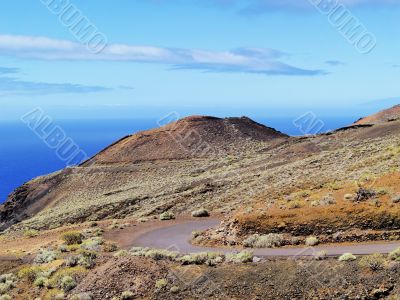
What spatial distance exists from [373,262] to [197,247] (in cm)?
945

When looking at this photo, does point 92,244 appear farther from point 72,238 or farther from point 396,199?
point 396,199

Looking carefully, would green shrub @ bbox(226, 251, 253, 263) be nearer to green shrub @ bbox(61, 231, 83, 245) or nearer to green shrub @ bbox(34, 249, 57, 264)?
green shrub @ bbox(34, 249, 57, 264)

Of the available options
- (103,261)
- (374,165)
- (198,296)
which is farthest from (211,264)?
(374,165)

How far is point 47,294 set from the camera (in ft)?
76.2

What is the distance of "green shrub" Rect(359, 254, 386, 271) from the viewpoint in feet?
65.7

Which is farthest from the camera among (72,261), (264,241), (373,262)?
(72,261)

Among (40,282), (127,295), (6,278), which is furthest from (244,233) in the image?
(6,278)

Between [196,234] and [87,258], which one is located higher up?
[87,258]

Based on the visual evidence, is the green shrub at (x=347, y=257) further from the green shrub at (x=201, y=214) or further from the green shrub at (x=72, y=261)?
the green shrub at (x=201, y=214)

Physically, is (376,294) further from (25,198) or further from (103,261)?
(25,198)

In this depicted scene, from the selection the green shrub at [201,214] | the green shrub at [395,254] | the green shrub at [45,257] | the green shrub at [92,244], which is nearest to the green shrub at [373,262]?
the green shrub at [395,254]

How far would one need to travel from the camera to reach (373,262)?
795 inches

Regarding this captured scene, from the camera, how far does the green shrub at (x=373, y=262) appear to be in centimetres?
2002

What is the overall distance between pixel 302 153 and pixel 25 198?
3516cm
